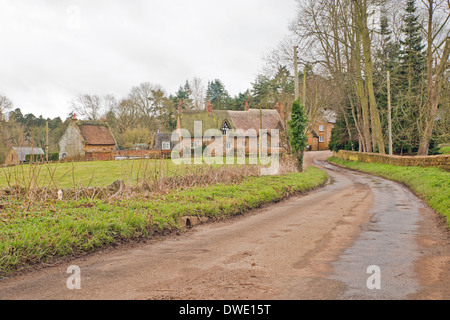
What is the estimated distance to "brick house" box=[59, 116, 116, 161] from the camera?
58513 millimetres

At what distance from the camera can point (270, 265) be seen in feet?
18.1

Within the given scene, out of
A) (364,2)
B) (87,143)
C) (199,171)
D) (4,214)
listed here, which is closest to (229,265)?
(4,214)

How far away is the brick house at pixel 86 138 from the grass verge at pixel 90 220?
5116cm

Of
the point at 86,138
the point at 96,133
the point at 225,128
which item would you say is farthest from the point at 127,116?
the point at 225,128

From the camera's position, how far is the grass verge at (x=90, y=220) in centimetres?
583

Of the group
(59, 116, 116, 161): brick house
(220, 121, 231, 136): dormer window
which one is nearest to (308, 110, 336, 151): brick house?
(220, 121, 231, 136): dormer window

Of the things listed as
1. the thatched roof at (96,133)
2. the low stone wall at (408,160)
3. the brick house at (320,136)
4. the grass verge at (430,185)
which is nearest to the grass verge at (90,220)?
the grass verge at (430,185)

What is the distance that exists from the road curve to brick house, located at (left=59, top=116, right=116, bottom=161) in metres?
54.4

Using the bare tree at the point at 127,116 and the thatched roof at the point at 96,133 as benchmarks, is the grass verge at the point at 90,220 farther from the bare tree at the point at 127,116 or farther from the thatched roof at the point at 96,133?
the bare tree at the point at 127,116

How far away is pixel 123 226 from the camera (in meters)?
7.30

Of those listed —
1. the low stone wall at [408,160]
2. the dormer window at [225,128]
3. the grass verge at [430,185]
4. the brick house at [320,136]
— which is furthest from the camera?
the brick house at [320,136]

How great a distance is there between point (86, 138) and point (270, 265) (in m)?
58.4

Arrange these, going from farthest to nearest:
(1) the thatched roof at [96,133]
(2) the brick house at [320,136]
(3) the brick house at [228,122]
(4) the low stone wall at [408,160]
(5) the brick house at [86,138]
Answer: (2) the brick house at [320,136] < (1) the thatched roof at [96,133] < (5) the brick house at [86,138] < (3) the brick house at [228,122] < (4) the low stone wall at [408,160]
